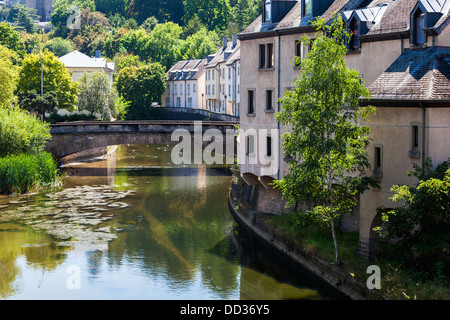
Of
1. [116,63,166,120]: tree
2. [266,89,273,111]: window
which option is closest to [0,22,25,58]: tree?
[116,63,166,120]: tree

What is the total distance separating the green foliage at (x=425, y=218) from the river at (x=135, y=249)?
4032 millimetres

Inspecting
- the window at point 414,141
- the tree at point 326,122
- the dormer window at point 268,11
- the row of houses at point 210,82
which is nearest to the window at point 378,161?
the tree at point 326,122

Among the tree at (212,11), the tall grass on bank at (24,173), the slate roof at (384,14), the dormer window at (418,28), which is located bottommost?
the tall grass on bank at (24,173)

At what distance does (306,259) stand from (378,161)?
551cm

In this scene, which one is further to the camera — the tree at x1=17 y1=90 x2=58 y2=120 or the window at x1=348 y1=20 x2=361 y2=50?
the tree at x1=17 y1=90 x2=58 y2=120

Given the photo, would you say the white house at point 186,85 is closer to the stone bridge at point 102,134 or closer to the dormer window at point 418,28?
the stone bridge at point 102,134

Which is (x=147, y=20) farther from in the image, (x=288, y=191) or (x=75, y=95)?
(x=288, y=191)

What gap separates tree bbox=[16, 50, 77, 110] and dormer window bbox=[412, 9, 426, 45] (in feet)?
173

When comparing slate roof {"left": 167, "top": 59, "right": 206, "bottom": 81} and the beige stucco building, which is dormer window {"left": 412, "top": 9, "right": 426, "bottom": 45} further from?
slate roof {"left": 167, "top": 59, "right": 206, "bottom": 81}

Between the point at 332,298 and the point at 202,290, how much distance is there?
4.67 metres

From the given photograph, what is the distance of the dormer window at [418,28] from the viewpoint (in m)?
23.3

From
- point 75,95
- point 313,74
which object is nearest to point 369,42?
point 313,74

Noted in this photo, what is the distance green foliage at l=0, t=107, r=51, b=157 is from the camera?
45.6m

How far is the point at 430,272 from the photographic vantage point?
20.6 m
